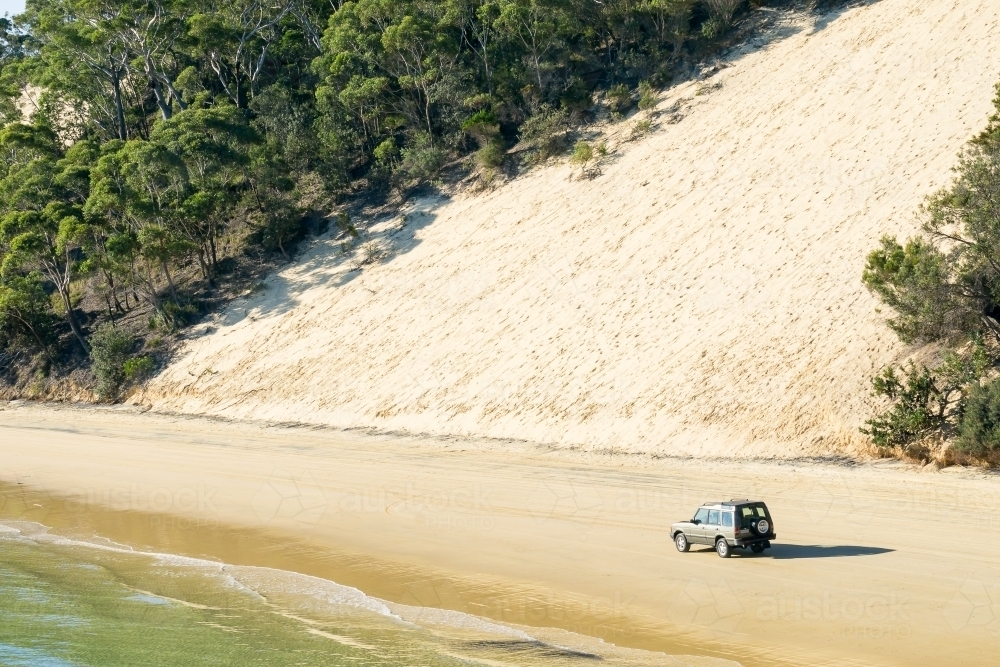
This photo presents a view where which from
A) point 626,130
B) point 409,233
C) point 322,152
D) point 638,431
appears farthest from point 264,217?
point 638,431

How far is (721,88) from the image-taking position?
3994 centimetres

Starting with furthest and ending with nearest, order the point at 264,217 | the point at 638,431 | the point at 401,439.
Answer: the point at 264,217
the point at 401,439
the point at 638,431

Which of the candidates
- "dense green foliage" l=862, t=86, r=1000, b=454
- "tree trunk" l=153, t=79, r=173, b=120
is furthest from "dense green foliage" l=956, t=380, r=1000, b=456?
"tree trunk" l=153, t=79, r=173, b=120

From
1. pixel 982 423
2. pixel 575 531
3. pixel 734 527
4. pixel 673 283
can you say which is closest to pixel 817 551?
pixel 734 527

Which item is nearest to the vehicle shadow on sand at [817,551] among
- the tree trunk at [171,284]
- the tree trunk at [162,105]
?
the tree trunk at [171,284]

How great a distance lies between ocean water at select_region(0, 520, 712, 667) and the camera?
39.9 feet

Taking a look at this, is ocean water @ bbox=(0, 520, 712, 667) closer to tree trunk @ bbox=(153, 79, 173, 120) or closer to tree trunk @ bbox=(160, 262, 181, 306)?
tree trunk @ bbox=(160, 262, 181, 306)

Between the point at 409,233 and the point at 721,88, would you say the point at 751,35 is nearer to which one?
the point at 721,88

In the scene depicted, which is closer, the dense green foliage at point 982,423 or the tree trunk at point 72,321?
the dense green foliage at point 982,423

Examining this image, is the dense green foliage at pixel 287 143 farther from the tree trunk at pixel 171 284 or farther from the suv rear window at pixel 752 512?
the suv rear window at pixel 752 512

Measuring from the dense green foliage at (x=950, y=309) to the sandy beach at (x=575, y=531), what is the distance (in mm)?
1547

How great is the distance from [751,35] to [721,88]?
13.8 ft

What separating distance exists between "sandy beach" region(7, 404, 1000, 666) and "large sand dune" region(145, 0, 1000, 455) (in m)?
A: 2.29

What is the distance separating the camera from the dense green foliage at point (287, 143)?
41.5 meters
